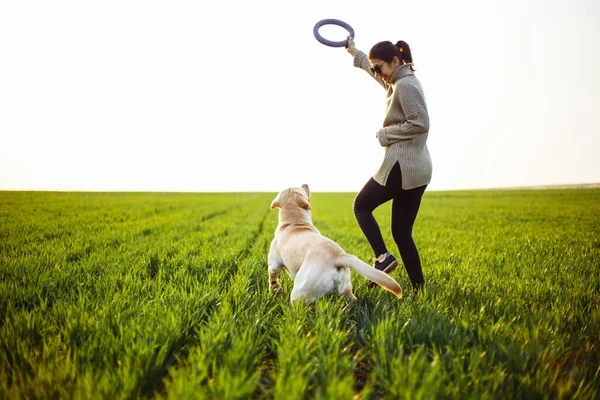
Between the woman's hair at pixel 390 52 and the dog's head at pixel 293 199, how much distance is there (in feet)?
6.08

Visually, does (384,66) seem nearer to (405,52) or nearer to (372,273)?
(405,52)

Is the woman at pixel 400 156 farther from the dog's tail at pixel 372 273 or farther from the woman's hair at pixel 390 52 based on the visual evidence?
the dog's tail at pixel 372 273

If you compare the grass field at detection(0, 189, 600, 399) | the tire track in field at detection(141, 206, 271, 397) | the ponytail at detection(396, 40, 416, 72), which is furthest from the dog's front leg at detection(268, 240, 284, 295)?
the ponytail at detection(396, 40, 416, 72)

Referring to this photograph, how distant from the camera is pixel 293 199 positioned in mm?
4375

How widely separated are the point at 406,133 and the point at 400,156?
9.5 inches

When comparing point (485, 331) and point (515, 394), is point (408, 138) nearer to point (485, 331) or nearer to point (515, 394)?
point (485, 331)

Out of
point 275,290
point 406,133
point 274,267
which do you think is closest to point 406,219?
point 406,133

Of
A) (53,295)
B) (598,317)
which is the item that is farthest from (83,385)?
(598,317)

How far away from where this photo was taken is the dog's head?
431cm

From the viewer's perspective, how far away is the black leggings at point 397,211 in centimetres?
359

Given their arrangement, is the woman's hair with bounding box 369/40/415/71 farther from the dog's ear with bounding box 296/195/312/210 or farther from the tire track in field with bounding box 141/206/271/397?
the tire track in field with bounding box 141/206/271/397

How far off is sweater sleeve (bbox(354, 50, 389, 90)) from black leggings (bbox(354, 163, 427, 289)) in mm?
1208

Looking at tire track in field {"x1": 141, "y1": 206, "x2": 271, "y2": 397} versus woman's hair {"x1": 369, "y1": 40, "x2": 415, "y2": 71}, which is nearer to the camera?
tire track in field {"x1": 141, "y1": 206, "x2": 271, "y2": 397}

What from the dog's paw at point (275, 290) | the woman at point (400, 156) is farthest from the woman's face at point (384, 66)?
the dog's paw at point (275, 290)
